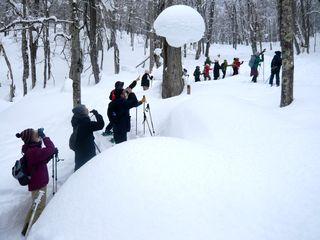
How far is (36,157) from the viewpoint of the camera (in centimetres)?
520

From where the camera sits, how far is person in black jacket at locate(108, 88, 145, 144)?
7703mm

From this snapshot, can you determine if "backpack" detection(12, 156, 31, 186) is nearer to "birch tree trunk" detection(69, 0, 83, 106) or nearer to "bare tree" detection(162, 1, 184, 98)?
"birch tree trunk" detection(69, 0, 83, 106)

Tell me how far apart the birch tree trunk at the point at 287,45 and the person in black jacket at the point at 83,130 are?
5.68 m

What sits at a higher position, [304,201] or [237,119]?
[237,119]

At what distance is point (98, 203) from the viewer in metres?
4.10

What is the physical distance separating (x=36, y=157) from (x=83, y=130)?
1070mm

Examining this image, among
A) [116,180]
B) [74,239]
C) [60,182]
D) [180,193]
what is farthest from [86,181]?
[60,182]

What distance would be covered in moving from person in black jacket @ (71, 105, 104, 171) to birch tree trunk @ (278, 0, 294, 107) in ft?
18.6

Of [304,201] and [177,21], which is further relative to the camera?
[177,21]

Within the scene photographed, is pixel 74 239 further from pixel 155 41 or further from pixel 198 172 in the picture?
pixel 155 41

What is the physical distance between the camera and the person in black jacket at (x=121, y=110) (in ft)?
25.3

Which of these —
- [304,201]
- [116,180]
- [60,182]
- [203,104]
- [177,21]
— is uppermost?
[177,21]

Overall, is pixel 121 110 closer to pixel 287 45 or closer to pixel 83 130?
pixel 83 130

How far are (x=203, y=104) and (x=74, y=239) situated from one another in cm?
589
